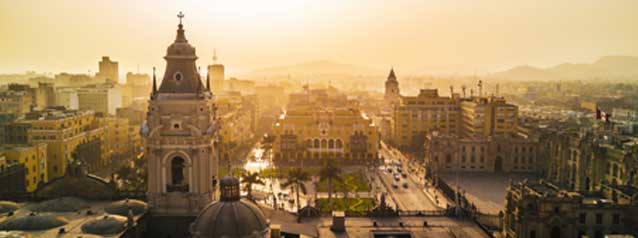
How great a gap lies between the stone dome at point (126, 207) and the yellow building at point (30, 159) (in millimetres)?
33536

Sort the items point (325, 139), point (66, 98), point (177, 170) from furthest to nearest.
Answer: point (66, 98)
point (325, 139)
point (177, 170)

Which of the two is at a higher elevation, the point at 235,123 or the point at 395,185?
the point at 235,123

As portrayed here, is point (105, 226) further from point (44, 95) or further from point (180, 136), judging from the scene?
point (44, 95)

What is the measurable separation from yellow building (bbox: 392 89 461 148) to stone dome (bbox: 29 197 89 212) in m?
87.1

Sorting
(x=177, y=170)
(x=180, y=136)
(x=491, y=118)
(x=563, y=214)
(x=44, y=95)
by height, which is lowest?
(x=563, y=214)

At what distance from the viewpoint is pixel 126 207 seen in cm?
3881

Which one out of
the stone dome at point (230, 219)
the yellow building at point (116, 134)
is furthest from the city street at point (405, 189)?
the yellow building at point (116, 134)

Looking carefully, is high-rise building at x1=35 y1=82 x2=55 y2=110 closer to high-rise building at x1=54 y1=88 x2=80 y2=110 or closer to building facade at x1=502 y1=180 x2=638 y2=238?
high-rise building at x1=54 y1=88 x2=80 y2=110

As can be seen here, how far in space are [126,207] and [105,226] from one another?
15.3ft

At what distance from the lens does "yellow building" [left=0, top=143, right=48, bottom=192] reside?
6838cm

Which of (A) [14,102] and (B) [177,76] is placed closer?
(B) [177,76]

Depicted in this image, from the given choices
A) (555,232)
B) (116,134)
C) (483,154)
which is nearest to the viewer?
(555,232)

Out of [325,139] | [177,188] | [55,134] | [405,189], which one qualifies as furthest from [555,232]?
[55,134]

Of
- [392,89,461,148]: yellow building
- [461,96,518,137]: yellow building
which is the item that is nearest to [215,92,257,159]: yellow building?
[392,89,461,148]: yellow building
